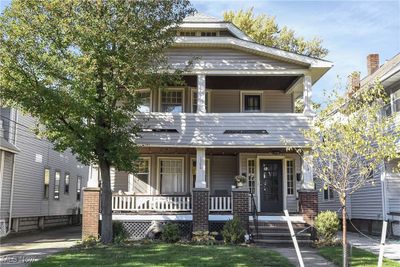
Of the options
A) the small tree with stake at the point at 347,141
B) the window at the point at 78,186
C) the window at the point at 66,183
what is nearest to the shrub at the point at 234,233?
the small tree with stake at the point at 347,141

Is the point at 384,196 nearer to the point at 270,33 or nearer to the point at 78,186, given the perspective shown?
the point at 270,33

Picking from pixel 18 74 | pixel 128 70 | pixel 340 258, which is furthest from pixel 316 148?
pixel 18 74

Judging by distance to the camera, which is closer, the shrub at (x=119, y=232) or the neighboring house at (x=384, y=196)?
the shrub at (x=119, y=232)

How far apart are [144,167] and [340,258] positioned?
9.42 meters

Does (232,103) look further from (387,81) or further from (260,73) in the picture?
(387,81)

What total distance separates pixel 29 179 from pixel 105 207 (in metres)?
8.59

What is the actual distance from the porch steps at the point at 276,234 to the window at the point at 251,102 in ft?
17.0

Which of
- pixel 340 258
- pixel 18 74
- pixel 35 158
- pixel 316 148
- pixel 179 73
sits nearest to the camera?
pixel 316 148

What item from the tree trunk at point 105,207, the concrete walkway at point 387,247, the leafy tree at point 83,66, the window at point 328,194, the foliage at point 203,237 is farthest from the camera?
the window at point 328,194

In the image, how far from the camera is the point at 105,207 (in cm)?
1433

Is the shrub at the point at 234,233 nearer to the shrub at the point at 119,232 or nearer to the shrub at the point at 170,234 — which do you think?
the shrub at the point at 170,234

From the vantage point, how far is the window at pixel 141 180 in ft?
59.7

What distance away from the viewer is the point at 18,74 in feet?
40.5

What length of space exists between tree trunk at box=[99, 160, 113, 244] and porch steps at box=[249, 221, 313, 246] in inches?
189
